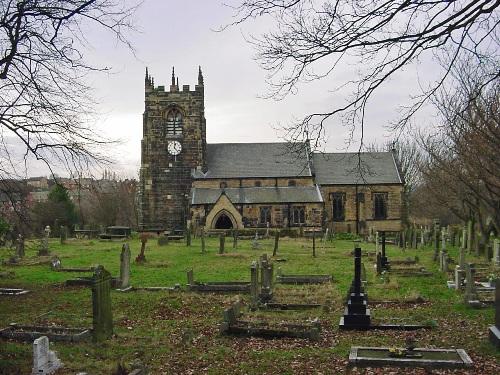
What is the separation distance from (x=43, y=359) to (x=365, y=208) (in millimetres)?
47110

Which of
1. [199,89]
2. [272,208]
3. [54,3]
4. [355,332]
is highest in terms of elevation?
[199,89]

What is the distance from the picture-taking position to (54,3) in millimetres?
11102

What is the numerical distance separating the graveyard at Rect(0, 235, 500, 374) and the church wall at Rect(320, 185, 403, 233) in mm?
30618

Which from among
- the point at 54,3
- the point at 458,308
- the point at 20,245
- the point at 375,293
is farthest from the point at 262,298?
the point at 20,245

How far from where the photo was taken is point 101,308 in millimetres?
10703

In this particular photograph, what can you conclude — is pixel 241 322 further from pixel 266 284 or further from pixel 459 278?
pixel 459 278

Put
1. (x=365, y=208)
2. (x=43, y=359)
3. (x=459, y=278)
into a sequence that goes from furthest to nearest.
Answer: (x=365, y=208), (x=459, y=278), (x=43, y=359)

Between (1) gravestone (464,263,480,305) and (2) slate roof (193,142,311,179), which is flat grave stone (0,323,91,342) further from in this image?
(2) slate roof (193,142,311,179)

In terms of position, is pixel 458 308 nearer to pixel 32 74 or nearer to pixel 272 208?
pixel 32 74

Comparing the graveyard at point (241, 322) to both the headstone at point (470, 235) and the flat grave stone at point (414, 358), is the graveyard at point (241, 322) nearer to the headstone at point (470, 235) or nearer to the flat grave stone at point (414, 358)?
the flat grave stone at point (414, 358)

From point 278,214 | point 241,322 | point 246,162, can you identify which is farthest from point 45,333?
point 246,162

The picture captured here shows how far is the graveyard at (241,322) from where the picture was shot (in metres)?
9.04

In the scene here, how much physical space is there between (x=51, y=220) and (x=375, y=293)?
40.7 meters

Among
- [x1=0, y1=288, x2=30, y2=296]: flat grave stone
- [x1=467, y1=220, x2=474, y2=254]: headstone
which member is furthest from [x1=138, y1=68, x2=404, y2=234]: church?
[x1=0, y1=288, x2=30, y2=296]: flat grave stone
